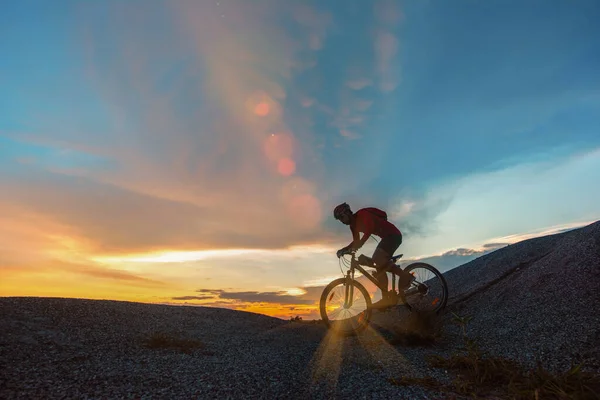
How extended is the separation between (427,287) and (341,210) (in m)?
3.41

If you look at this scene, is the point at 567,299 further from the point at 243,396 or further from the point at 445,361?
the point at 243,396

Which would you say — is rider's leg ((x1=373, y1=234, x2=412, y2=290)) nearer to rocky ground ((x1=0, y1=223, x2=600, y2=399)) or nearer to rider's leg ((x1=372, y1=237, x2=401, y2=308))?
rider's leg ((x1=372, y1=237, x2=401, y2=308))

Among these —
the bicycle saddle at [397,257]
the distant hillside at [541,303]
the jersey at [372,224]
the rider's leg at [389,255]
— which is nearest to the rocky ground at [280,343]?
the distant hillside at [541,303]

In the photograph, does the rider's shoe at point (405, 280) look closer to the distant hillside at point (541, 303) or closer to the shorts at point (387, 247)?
the shorts at point (387, 247)

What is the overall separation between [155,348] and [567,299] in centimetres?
1010

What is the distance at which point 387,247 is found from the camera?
1088cm

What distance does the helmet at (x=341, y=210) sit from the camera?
11055mm

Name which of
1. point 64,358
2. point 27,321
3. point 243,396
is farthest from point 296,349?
point 27,321

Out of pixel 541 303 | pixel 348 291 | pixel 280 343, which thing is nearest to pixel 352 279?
pixel 348 291

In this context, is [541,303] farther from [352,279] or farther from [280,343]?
[280,343]

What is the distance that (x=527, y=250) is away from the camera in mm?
14227

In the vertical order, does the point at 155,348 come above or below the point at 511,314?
below

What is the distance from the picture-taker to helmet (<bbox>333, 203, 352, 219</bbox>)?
1105 centimetres

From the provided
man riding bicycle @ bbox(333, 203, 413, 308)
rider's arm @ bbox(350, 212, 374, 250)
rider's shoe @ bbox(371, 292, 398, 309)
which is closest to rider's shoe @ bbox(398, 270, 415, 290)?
man riding bicycle @ bbox(333, 203, 413, 308)
